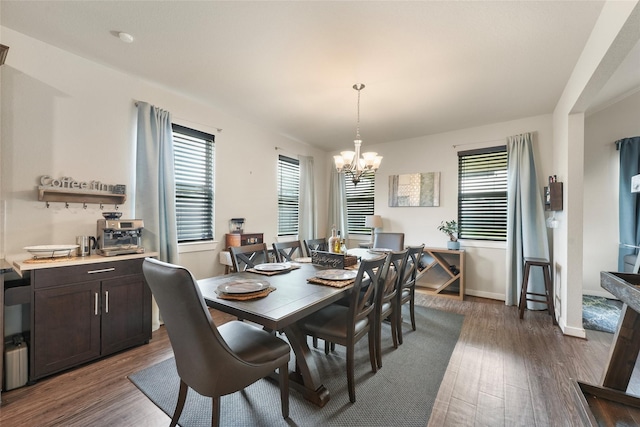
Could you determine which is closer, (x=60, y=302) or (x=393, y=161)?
(x=60, y=302)

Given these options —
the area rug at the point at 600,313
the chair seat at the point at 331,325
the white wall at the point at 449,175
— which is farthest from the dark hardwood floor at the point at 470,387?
the white wall at the point at 449,175

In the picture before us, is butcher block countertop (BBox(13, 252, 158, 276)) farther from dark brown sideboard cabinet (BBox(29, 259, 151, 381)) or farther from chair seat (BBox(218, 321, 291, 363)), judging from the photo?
chair seat (BBox(218, 321, 291, 363))

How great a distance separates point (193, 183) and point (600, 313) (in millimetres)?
5395

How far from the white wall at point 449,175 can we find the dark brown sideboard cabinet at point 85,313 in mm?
3917

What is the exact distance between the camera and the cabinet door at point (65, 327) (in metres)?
1.90

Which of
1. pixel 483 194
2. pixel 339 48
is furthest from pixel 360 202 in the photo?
pixel 339 48

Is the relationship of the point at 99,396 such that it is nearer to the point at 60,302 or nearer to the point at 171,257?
the point at 60,302

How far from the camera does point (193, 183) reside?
3.36 meters

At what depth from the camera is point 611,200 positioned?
3.97 m

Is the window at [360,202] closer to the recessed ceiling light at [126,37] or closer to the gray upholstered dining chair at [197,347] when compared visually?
the recessed ceiling light at [126,37]

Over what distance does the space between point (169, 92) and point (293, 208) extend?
2.58 metres

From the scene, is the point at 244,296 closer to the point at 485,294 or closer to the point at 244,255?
the point at 244,255

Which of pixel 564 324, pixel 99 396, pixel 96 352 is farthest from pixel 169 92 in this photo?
pixel 564 324

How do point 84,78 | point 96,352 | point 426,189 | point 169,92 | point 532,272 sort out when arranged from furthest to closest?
1. point 426,189
2. point 532,272
3. point 169,92
4. point 84,78
5. point 96,352
